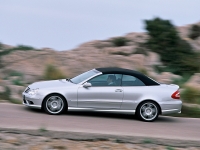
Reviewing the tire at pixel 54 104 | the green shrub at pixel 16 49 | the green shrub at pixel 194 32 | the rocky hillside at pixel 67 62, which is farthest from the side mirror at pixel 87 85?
the green shrub at pixel 194 32

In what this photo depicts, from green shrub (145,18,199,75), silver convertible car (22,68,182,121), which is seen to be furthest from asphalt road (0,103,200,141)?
green shrub (145,18,199,75)

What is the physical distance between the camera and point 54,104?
44.1 ft

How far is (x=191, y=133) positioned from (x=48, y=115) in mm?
3623

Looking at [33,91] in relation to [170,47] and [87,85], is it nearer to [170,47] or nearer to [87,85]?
[87,85]

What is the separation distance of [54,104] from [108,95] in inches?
56.3

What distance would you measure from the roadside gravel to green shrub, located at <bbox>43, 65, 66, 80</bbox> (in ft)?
30.0

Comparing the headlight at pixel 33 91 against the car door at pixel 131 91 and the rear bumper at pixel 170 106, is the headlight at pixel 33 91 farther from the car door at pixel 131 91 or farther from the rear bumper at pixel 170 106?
the rear bumper at pixel 170 106

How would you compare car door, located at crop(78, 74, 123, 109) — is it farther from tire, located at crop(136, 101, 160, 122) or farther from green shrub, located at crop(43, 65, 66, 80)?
green shrub, located at crop(43, 65, 66, 80)

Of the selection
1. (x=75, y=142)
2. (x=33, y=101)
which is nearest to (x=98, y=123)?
(x=33, y=101)

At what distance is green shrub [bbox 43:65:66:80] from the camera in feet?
66.5

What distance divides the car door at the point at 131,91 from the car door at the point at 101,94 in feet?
0.46

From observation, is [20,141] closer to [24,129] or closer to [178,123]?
[24,129]

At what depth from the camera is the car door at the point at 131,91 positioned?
45.2 ft

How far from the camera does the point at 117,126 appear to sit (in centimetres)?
1280
